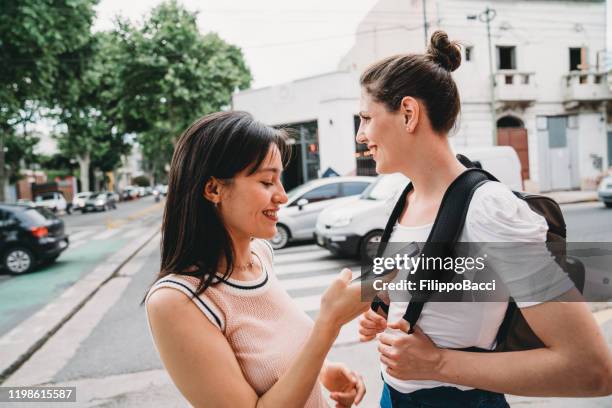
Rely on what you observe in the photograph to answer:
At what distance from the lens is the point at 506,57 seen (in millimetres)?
19734

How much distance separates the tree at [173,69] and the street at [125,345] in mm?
11170

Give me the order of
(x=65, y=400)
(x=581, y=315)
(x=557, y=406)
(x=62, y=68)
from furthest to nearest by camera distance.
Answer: (x=62, y=68), (x=65, y=400), (x=557, y=406), (x=581, y=315)

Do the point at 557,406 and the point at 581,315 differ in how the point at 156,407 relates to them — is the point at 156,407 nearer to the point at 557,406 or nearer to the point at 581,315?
the point at 557,406

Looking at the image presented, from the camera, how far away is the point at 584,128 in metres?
20.1

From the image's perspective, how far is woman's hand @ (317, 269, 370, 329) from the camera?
43.8 inches

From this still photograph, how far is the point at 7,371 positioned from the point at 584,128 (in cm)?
2276

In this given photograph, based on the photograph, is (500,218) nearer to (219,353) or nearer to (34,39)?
(219,353)

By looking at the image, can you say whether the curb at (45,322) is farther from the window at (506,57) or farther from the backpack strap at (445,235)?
the window at (506,57)

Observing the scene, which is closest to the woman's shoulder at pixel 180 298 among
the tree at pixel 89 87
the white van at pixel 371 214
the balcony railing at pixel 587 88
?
the white van at pixel 371 214

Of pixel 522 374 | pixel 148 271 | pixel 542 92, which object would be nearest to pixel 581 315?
pixel 522 374

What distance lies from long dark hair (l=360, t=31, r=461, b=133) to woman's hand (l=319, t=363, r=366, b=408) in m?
0.91

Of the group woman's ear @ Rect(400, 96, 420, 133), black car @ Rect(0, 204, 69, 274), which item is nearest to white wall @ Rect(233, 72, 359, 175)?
black car @ Rect(0, 204, 69, 274)

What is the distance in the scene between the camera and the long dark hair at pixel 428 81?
4.48ft

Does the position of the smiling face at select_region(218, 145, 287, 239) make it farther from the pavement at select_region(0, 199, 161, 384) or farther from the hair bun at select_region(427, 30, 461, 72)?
the pavement at select_region(0, 199, 161, 384)
